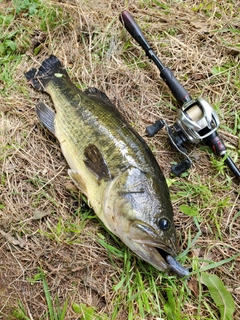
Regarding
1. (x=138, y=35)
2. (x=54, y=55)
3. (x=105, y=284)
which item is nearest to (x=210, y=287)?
(x=105, y=284)

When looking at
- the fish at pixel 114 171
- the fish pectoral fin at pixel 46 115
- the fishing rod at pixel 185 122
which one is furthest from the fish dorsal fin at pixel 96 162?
Answer: the fishing rod at pixel 185 122

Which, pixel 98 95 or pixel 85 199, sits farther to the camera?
pixel 98 95

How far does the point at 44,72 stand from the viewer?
3.69 meters

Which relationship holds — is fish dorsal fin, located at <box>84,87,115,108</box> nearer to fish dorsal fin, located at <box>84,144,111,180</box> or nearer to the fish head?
fish dorsal fin, located at <box>84,144,111,180</box>

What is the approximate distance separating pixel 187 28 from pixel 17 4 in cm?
193

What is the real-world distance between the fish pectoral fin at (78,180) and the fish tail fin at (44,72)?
0.99m

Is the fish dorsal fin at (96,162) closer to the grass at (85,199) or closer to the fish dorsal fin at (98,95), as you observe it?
the grass at (85,199)

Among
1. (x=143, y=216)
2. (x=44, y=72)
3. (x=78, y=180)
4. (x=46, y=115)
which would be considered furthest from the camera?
(x=44, y=72)

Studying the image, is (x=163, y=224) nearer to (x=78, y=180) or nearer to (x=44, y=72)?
(x=78, y=180)

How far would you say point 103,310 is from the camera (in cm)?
296

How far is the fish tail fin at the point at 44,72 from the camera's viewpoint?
3648mm

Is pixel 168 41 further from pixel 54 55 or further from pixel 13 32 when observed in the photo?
pixel 13 32

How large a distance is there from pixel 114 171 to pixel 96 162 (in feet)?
0.59

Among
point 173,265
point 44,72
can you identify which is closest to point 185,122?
point 173,265
